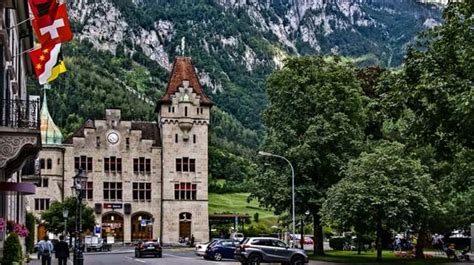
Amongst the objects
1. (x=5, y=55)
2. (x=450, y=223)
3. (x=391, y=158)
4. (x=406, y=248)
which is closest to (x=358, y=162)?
(x=391, y=158)

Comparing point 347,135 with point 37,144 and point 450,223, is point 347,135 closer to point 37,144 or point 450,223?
point 450,223

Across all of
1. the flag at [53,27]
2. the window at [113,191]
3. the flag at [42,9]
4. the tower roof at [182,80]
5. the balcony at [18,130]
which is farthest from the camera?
the tower roof at [182,80]

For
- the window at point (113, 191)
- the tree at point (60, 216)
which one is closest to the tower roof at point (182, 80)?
the window at point (113, 191)

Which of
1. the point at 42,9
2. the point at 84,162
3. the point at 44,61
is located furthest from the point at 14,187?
the point at 84,162

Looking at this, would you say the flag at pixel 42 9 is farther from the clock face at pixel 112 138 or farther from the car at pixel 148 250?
the clock face at pixel 112 138

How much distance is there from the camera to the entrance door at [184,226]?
9869 centimetres

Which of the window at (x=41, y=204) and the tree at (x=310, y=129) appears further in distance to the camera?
the window at (x=41, y=204)

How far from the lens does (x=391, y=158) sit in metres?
48.2

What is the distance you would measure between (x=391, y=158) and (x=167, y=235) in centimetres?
5465

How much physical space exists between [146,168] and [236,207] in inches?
1961

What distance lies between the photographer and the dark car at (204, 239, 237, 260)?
56.0 metres

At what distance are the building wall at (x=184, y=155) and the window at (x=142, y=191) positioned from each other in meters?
2.12

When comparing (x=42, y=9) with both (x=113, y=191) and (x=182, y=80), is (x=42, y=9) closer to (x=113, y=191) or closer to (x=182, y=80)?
(x=113, y=191)

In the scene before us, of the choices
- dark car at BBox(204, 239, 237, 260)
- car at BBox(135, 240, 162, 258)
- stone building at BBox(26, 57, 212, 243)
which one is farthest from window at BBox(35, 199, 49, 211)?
dark car at BBox(204, 239, 237, 260)
